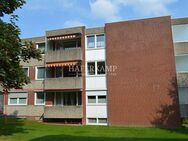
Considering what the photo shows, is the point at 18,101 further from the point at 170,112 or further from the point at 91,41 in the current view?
the point at 170,112

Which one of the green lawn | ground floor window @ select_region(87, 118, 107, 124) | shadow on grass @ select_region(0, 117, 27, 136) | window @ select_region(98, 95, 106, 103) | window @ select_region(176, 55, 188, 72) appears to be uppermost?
window @ select_region(176, 55, 188, 72)

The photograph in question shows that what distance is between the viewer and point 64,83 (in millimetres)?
32469

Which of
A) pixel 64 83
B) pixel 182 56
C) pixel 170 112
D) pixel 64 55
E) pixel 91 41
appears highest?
pixel 91 41

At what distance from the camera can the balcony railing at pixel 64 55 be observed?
32.5 metres

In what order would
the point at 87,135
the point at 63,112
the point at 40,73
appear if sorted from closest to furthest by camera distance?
1. the point at 87,135
2. the point at 63,112
3. the point at 40,73

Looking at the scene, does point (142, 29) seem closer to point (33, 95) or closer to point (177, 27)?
point (177, 27)

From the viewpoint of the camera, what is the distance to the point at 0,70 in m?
18.2

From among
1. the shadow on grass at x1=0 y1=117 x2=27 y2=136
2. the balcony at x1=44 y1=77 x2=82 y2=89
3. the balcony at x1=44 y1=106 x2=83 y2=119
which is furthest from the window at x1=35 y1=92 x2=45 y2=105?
the shadow on grass at x1=0 y1=117 x2=27 y2=136

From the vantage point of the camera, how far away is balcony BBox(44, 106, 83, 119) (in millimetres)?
31500

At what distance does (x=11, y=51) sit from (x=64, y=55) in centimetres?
1470

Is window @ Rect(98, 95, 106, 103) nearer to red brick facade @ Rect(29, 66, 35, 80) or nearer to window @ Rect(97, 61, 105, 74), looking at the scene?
window @ Rect(97, 61, 105, 74)

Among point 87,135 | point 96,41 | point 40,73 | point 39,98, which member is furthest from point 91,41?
point 87,135

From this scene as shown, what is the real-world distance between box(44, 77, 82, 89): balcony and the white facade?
4.24 feet

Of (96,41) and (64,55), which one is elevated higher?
(96,41)
